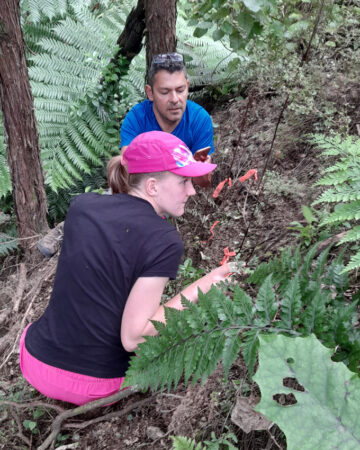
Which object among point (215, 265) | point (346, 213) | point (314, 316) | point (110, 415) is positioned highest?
point (346, 213)

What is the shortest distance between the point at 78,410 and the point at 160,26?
2663 mm

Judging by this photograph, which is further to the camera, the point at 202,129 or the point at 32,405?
the point at 202,129

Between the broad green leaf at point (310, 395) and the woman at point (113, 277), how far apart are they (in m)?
0.80

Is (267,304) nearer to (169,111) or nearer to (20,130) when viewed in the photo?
(169,111)

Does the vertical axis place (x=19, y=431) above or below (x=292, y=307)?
below

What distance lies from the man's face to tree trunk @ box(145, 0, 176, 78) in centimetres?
40

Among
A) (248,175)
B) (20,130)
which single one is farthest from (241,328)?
(20,130)

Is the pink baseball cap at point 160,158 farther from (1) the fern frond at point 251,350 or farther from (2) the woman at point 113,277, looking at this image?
(1) the fern frond at point 251,350

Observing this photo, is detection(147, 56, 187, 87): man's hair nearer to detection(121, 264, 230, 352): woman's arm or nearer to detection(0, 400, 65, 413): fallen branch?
detection(121, 264, 230, 352): woman's arm

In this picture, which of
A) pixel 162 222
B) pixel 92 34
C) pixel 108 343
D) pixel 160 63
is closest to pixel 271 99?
pixel 160 63

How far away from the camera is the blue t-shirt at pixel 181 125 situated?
3.10 meters

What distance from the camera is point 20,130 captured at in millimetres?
3277

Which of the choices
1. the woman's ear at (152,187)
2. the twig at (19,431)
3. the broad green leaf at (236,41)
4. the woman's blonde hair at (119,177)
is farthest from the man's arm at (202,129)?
the twig at (19,431)

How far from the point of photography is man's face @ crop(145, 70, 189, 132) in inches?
112
